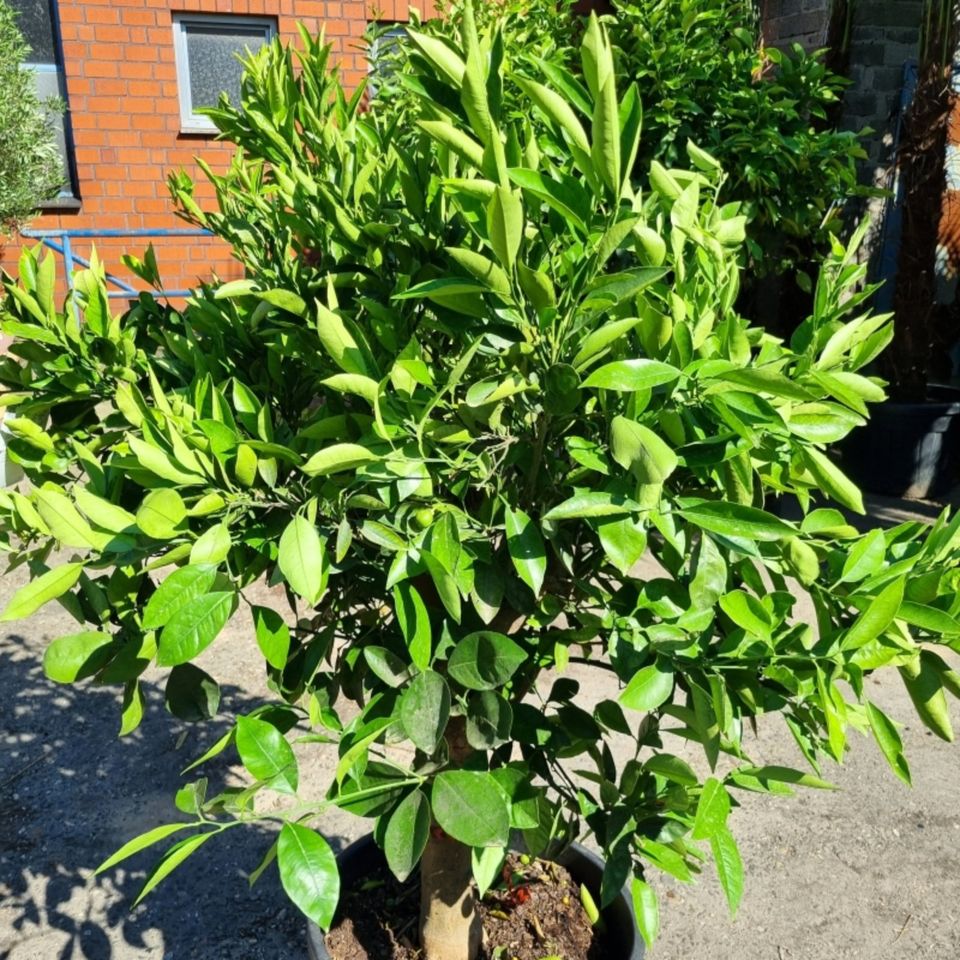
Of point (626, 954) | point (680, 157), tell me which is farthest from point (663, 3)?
point (626, 954)

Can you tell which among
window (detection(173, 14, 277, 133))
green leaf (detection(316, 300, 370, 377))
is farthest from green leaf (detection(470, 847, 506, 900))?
window (detection(173, 14, 277, 133))

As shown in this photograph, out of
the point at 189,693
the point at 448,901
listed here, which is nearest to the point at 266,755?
the point at 189,693

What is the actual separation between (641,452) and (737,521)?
0.14 meters

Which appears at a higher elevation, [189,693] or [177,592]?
[177,592]

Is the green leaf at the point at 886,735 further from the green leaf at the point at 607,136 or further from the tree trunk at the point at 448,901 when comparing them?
the tree trunk at the point at 448,901

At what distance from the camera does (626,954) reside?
169cm

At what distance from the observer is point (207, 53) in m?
7.23

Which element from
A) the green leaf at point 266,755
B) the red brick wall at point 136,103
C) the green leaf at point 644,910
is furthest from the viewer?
the red brick wall at point 136,103

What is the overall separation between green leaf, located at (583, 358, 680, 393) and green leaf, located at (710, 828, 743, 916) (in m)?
0.53

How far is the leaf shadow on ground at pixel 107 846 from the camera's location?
7.83 feet

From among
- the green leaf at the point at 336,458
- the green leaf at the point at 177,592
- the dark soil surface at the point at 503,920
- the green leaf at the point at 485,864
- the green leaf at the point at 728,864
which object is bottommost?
the dark soil surface at the point at 503,920

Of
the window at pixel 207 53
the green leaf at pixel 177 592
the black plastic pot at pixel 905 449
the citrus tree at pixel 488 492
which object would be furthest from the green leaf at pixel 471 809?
the window at pixel 207 53

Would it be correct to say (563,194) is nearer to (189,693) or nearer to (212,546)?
(212,546)

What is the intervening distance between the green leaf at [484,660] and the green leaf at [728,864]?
0.31 m
